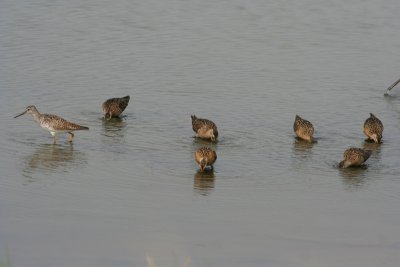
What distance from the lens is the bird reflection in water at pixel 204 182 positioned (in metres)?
12.5

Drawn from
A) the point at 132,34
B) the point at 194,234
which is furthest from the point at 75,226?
the point at 132,34

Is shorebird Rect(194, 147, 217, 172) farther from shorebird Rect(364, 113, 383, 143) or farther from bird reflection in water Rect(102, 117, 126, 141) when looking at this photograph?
shorebird Rect(364, 113, 383, 143)

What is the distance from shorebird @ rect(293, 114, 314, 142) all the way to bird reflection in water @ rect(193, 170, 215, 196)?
2.23m

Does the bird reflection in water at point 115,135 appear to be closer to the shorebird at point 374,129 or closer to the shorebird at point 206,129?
the shorebird at point 206,129

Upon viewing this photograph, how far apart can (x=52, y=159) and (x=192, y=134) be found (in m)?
2.52

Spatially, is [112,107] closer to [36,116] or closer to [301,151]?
[36,116]

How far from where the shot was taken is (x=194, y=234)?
420 inches

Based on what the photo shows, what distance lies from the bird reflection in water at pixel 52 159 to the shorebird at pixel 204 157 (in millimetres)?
1536

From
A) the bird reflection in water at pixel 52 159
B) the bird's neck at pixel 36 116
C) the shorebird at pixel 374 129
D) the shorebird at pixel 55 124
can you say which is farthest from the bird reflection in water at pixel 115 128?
the shorebird at pixel 374 129

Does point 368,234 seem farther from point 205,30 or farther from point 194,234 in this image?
point 205,30

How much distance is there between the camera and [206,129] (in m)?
14.9

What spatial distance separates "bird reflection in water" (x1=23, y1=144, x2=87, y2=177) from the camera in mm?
13297

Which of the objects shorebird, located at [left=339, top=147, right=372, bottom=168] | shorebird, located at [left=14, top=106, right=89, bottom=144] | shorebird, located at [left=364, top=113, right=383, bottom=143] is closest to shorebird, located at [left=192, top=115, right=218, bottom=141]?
shorebird, located at [left=14, top=106, right=89, bottom=144]

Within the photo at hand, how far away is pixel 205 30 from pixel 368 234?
12934 millimetres
